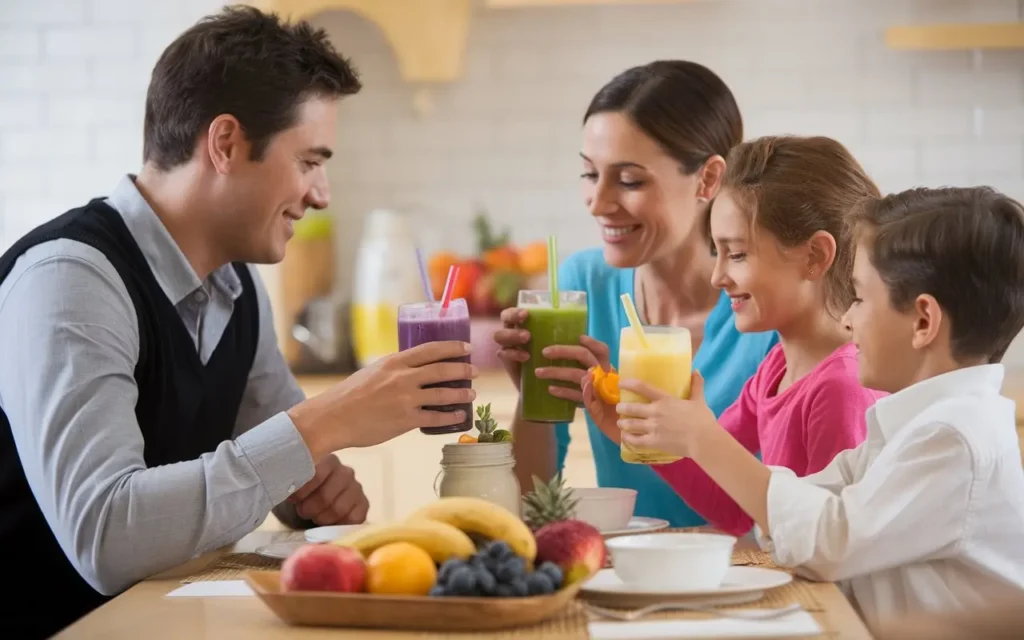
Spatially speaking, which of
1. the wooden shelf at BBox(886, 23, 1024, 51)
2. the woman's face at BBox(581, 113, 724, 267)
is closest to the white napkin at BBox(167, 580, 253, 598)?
the woman's face at BBox(581, 113, 724, 267)

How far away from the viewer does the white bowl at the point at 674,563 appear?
1.44 meters

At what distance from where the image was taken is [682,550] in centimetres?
143

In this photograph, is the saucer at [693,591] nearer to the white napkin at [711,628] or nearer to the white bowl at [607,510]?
the white napkin at [711,628]

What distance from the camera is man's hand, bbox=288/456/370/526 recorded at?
2.18 m

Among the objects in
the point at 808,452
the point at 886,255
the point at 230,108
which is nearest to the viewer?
the point at 886,255

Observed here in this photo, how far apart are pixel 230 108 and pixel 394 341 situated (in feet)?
7.09

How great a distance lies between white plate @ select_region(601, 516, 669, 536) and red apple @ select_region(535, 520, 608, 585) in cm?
44

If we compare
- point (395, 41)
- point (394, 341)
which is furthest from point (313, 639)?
point (395, 41)

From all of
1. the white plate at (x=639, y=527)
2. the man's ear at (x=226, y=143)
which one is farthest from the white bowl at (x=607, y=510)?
the man's ear at (x=226, y=143)

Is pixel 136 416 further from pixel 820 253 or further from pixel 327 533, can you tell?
pixel 820 253

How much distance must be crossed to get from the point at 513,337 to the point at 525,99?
259 centimetres

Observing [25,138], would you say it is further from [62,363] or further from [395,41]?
[62,363]

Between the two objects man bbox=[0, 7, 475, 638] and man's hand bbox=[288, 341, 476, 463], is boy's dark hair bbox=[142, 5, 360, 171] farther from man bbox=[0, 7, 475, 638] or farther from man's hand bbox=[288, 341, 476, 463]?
man's hand bbox=[288, 341, 476, 463]

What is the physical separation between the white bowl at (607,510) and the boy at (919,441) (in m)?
0.21
